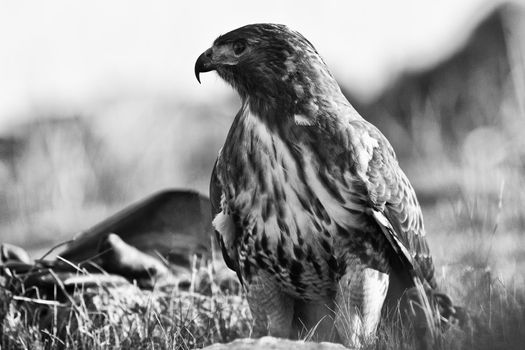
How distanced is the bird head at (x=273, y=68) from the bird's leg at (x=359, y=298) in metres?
0.74

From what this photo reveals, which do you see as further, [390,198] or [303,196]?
[390,198]

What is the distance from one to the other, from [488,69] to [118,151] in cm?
462

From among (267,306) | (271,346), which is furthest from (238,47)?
(271,346)

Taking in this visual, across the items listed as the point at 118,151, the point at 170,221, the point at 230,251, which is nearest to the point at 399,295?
the point at 230,251

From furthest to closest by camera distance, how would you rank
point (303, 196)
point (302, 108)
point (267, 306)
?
point (267, 306) → point (302, 108) → point (303, 196)

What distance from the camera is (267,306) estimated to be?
5.13m

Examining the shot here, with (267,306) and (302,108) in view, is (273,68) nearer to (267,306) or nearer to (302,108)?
(302,108)

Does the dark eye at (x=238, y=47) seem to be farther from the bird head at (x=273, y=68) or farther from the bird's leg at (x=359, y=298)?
the bird's leg at (x=359, y=298)

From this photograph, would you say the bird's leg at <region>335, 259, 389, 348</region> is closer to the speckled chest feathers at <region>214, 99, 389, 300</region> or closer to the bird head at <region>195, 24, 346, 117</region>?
the speckled chest feathers at <region>214, 99, 389, 300</region>

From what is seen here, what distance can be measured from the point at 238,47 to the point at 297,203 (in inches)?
32.8

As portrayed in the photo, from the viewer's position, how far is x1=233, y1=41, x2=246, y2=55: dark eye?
5.13 metres

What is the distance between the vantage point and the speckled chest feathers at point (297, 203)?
15.8ft

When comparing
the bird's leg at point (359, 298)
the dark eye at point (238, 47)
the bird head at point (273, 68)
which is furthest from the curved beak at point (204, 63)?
the bird's leg at point (359, 298)

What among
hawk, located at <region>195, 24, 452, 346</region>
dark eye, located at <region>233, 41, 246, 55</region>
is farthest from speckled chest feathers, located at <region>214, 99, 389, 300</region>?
dark eye, located at <region>233, 41, 246, 55</region>
